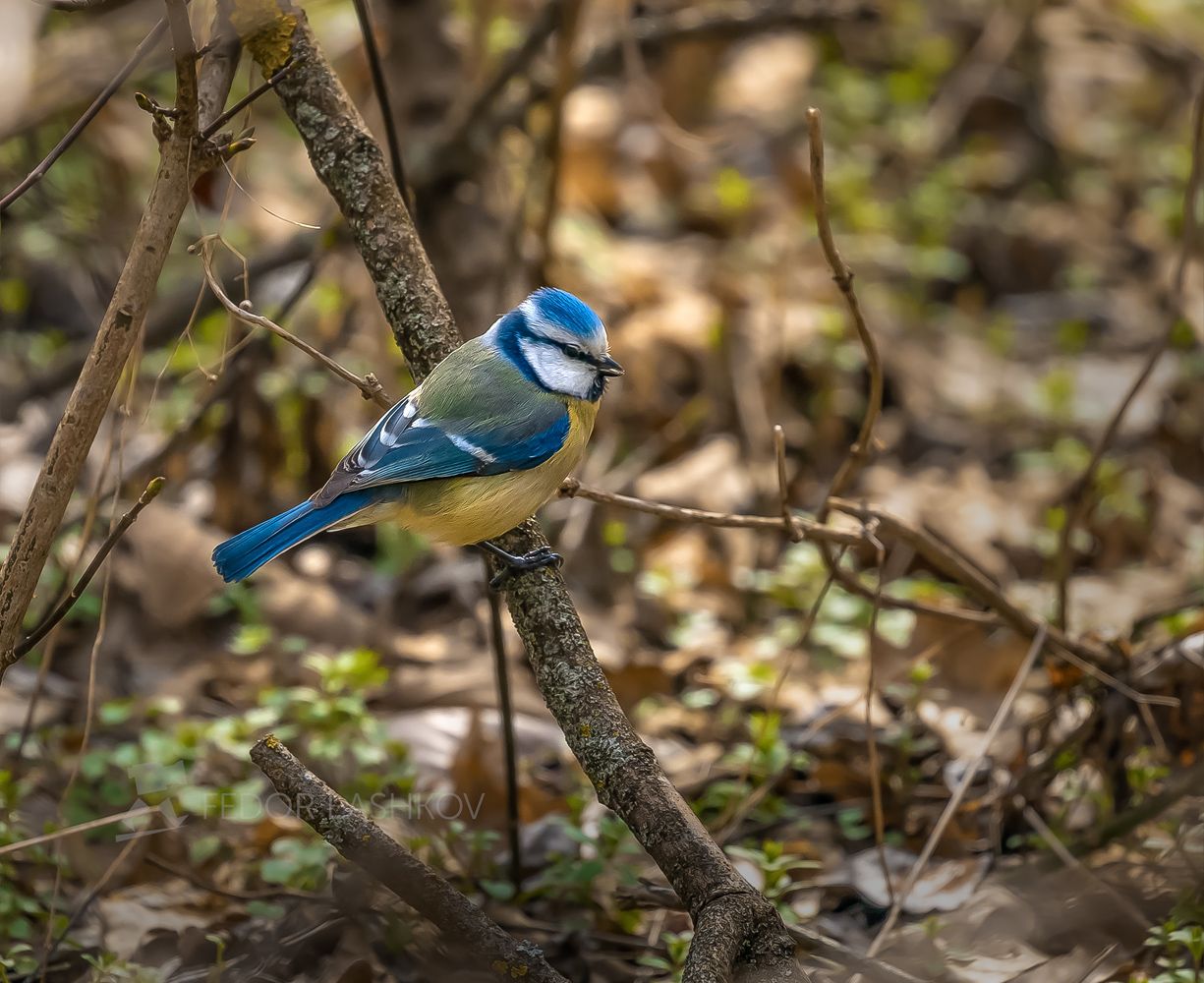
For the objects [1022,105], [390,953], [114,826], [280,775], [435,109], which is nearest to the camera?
[280,775]

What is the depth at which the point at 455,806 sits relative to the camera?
3205 millimetres

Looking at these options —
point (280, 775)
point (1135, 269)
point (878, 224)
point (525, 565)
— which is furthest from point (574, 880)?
point (1135, 269)

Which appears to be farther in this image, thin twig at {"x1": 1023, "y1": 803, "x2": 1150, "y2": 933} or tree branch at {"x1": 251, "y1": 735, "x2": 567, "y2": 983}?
thin twig at {"x1": 1023, "y1": 803, "x2": 1150, "y2": 933}

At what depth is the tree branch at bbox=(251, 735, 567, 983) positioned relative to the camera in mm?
2059

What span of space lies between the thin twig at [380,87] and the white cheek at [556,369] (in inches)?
19.4

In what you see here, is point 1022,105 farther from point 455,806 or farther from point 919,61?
point 455,806

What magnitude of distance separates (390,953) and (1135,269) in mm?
6012

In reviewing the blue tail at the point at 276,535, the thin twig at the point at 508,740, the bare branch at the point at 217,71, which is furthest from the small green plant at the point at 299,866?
the bare branch at the point at 217,71

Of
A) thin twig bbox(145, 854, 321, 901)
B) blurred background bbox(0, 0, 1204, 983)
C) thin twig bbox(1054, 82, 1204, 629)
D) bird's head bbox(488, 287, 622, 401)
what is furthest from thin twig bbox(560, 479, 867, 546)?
thin twig bbox(145, 854, 321, 901)

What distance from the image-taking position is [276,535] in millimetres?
2592

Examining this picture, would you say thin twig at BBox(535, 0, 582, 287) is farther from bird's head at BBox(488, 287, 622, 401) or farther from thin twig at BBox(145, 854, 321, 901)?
thin twig at BBox(145, 854, 321, 901)

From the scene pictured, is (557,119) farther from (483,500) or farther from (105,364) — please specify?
(105,364)

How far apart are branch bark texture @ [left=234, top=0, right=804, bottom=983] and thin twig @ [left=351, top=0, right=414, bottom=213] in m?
0.16

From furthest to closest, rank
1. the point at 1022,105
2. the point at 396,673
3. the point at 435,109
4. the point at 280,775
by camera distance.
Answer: the point at 1022,105 < the point at 435,109 < the point at 396,673 < the point at 280,775
